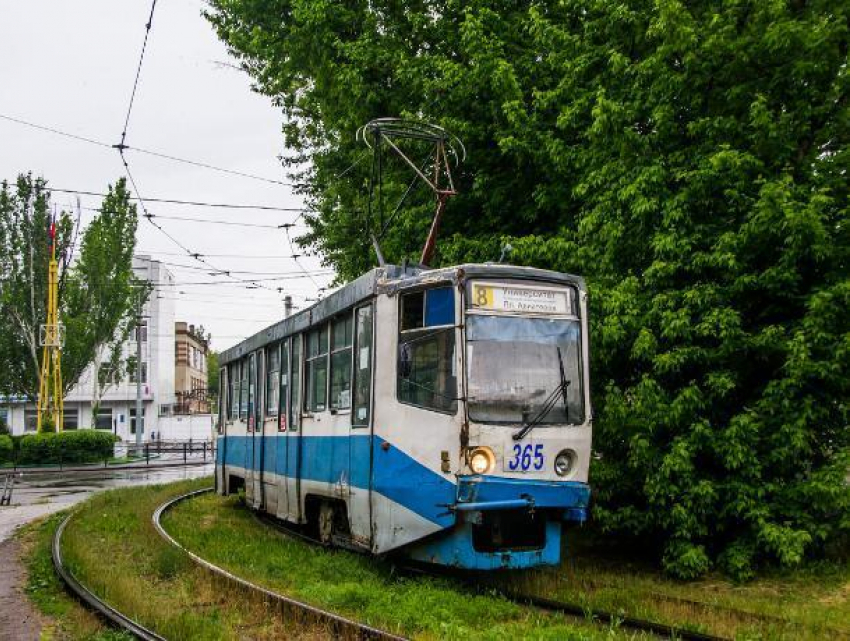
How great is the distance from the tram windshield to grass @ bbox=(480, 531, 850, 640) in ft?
5.73

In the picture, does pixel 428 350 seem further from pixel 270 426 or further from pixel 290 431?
pixel 270 426

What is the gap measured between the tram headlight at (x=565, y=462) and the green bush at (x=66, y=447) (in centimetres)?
3219

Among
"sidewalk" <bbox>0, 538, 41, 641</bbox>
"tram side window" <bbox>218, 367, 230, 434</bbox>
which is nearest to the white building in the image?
"tram side window" <bbox>218, 367, 230, 434</bbox>

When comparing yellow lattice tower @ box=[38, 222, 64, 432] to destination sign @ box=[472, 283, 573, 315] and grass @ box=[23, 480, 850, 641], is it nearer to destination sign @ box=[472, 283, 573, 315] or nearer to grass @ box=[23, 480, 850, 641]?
grass @ box=[23, 480, 850, 641]

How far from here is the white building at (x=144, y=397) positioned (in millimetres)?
57375

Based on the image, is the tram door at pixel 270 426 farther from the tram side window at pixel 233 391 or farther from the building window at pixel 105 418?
the building window at pixel 105 418

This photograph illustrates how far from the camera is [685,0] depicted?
1144cm

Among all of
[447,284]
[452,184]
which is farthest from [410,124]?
[447,284]

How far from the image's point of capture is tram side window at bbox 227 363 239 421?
1650cm

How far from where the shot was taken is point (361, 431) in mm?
9539

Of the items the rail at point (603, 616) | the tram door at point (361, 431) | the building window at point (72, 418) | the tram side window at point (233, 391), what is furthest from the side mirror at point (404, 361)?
the building window at point (72, 418)

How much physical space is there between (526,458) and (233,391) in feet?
31.4

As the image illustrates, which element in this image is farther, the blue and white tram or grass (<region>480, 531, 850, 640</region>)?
the blue and white tram

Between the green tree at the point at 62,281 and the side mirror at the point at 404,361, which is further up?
the green tree at the point at 62,281
